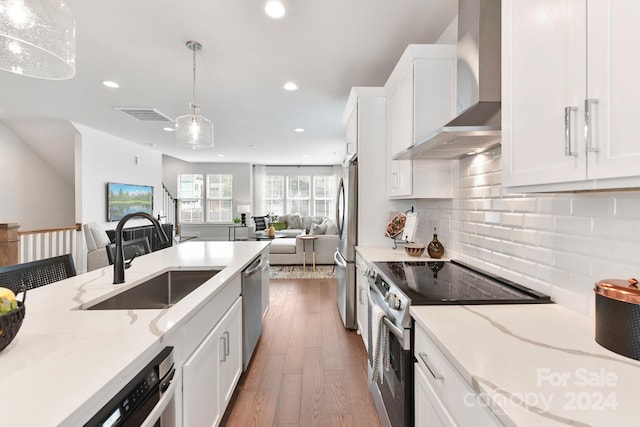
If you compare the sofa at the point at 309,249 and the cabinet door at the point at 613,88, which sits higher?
the cabinet door at the point at 613,88

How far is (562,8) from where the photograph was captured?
2.81 feet

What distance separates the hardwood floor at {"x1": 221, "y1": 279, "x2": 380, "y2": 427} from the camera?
1.83 metres

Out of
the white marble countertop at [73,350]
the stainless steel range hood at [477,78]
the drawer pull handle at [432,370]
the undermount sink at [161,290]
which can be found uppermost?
the stainless steel range hood at [477,78]

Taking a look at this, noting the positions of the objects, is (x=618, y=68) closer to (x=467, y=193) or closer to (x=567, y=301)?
(x=567, y=301)

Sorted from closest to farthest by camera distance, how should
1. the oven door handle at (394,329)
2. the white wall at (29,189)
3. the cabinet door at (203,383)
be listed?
the cabinet door at (203,383)
the oven door handle at (394,329)
the white wall at (29,189)

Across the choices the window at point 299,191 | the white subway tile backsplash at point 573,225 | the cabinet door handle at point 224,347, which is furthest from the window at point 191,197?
the white subway tile backsplash at point 573,225

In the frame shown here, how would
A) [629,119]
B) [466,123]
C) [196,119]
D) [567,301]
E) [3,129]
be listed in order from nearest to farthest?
[629,119]
[567,301]
[466,123]
[196,119]
[3,129]

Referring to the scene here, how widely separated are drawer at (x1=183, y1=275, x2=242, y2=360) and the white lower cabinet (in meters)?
0.03

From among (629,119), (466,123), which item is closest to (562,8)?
(629,119)

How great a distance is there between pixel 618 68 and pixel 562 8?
30cm

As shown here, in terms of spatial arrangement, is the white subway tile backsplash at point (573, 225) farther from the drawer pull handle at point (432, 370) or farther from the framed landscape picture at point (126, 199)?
the framed landscape picture at point (126, 199)

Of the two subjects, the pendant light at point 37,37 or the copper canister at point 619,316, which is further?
the pendant light at point 37,37

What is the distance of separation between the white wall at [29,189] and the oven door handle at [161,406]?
619cm

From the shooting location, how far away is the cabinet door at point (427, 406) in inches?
36.8
